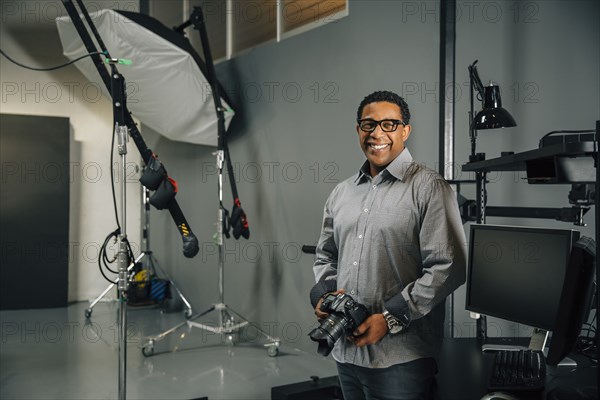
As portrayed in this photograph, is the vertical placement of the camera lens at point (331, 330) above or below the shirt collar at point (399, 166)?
below

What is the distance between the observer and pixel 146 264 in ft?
20.9

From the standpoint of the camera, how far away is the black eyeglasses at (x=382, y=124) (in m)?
1.64

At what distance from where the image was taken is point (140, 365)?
3666mm

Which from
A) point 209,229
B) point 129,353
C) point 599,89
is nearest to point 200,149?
point 209,229

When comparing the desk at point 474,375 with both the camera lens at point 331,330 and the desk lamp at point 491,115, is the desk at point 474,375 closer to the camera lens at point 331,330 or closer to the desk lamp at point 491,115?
the camera lens at point 331,330

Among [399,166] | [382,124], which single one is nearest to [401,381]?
[399,166]

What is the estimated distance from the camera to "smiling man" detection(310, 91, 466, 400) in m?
1.51

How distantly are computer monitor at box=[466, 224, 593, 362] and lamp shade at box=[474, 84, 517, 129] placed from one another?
14.5 inches

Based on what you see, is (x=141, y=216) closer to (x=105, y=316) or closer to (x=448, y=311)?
(x=105, y=316)

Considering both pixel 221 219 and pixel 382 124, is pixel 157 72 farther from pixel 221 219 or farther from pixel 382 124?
pixel 382 124

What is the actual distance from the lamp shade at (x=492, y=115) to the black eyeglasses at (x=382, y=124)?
546 millimetres

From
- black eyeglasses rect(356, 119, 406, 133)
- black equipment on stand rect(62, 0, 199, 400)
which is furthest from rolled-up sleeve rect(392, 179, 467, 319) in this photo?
black equipment on stand rect(62, 0, 199, 400)

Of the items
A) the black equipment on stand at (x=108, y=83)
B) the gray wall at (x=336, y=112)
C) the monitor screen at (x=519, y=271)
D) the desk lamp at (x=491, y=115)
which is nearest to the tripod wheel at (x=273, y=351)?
the gray wall at (x=336, y=112)

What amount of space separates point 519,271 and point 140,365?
2624 millimetres
